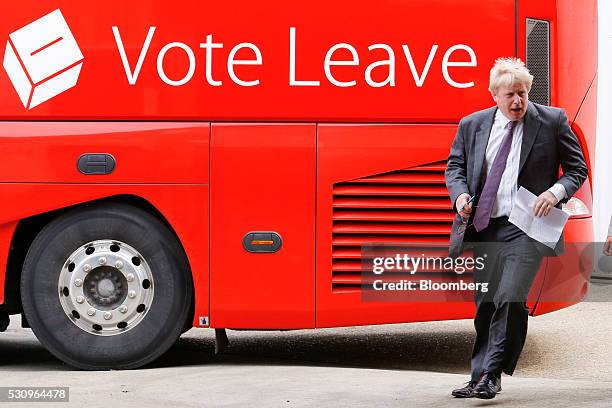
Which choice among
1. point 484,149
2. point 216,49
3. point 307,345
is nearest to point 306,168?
point 216,49

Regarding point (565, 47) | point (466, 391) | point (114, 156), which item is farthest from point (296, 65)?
point (466, 391)

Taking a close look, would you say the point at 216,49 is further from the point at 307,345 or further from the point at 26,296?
the point at 307,345

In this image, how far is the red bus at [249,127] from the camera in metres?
8.55

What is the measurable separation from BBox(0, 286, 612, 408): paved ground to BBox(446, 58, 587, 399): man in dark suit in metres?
0.35

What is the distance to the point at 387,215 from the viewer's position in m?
8.66

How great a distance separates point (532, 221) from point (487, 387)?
2.93ft

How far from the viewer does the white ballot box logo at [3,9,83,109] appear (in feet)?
28.2

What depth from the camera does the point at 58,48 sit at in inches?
339

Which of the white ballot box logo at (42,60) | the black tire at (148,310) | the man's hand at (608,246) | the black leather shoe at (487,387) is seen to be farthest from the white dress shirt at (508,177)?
the white ballot box logo at (42,60)

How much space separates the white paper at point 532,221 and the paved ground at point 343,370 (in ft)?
2.80

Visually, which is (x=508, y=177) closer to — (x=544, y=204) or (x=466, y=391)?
(x=544, y=204)

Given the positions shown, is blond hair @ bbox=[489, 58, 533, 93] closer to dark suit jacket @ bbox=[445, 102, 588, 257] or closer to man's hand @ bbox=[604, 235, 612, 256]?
dark suit jacket @ bbox=[445, 102, 588, 257]

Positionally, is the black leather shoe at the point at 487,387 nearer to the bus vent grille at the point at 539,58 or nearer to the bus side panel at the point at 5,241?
the bus vent grille at the point at 539,58

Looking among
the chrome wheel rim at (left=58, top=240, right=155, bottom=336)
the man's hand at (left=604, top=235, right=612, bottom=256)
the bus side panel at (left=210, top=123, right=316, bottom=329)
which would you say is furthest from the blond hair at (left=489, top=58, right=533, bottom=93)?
the chrome wheel rim at (left=58, top=240, right=155, bottom=336)
